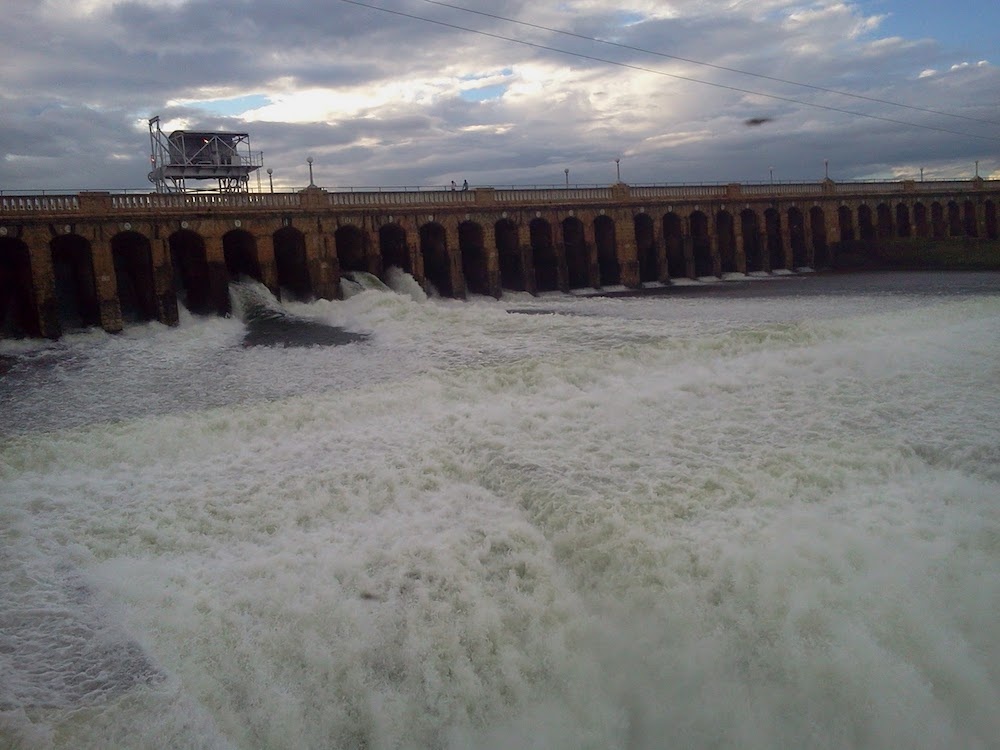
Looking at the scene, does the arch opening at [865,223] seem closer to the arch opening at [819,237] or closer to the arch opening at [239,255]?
the arch opening at [819,237]

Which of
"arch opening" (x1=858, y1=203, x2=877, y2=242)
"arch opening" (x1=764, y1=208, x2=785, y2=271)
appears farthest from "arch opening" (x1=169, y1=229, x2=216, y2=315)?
"arch opening" (x1=858, y1=203, x2=877, y2=242)

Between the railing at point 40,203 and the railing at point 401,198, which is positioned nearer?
the railing at point 40,203

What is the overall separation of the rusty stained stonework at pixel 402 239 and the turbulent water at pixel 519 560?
13973 mm

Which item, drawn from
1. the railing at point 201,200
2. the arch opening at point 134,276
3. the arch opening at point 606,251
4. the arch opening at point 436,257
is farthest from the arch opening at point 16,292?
the arch opening at point 606,251

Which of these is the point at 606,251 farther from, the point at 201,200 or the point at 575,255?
the point at 201,200

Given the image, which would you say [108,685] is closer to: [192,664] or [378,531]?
[192,664]

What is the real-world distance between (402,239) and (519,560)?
95.8 feet

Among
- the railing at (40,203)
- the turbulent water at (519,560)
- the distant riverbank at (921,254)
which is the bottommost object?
the turbulent water at (519,560)

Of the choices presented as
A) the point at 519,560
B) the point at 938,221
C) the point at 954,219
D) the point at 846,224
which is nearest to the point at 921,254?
the point at 846,224

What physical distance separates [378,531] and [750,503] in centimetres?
453

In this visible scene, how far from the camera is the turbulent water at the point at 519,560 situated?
6.43 metres

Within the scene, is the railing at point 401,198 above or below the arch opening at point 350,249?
above

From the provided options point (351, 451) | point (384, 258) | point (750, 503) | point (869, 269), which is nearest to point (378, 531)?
point (351, 451)

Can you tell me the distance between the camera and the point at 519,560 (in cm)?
850
